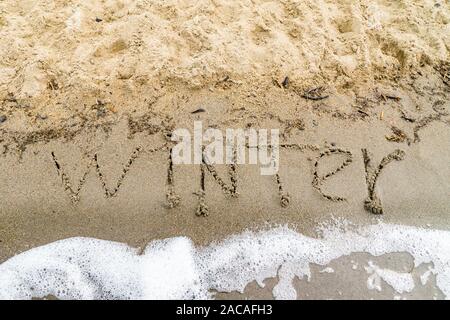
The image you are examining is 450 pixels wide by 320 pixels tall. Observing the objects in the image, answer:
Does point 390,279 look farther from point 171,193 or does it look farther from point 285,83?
point 285,83

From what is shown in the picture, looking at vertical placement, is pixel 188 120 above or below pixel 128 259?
above

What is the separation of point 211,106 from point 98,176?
0.80 m

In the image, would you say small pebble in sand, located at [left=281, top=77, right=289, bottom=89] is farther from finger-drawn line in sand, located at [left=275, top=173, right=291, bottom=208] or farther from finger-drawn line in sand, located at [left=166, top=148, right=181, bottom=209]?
finger-drawn line in sand, located at [left=166, top=148, right=181, bottom=209]

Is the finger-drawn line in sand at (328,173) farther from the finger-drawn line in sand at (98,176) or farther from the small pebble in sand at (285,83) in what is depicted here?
the finger-drawn line in sand at (98,176)

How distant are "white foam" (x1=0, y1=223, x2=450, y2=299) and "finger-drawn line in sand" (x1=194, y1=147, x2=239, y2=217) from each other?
19 centimetres

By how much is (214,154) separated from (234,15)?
109 centimetres

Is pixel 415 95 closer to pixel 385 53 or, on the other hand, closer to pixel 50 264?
pixel 385 53

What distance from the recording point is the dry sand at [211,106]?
217 centimetres

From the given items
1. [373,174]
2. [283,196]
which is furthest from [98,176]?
[373,174]

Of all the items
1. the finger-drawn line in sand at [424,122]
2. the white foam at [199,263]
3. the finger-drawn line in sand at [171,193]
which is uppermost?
the finger-drawn line in sand at [424,122]

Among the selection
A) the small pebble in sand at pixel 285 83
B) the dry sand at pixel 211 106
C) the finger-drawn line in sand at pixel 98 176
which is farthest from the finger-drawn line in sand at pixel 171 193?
the small pebble in sand at pixel 285 83

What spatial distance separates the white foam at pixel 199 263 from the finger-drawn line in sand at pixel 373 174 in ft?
0.37

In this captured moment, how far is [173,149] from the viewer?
2355 mm

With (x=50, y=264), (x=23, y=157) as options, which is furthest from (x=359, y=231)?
(x=23, y=157)
